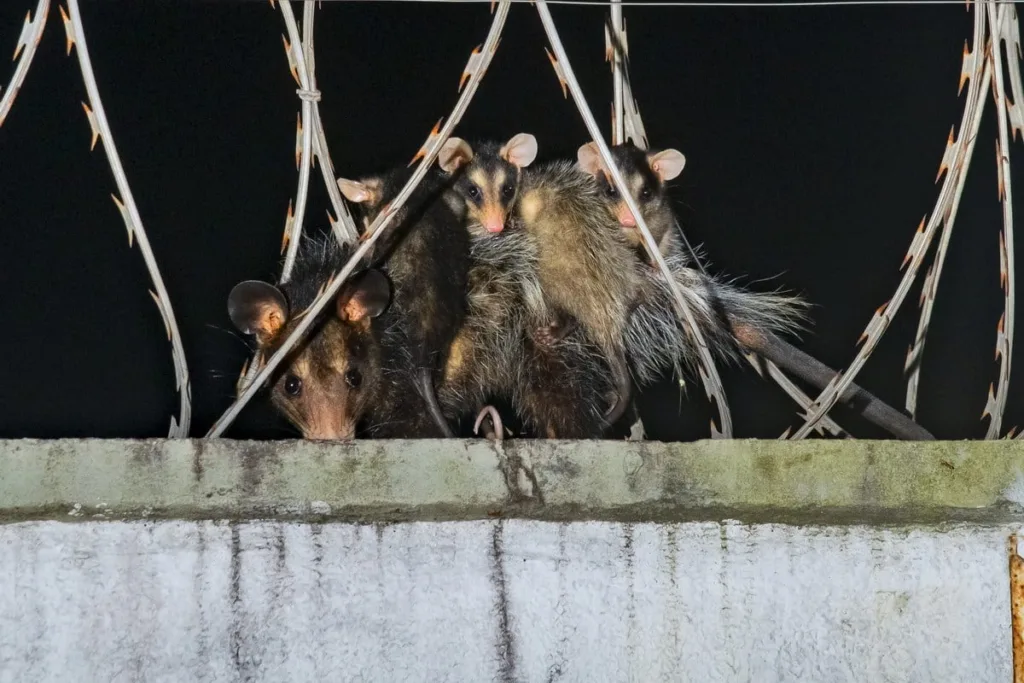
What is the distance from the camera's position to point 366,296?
8.38ft

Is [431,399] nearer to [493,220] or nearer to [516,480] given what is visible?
[493,220]

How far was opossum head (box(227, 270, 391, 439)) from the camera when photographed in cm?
250

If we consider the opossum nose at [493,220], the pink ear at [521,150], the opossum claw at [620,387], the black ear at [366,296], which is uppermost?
the pink ear at [521,150]

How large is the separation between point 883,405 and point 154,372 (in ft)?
6.61

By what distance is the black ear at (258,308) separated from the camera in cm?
247

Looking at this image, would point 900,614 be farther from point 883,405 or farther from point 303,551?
point 883,405

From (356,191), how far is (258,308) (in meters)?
0.58

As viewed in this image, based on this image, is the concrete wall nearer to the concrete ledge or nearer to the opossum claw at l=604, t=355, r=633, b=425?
the concrete ledge

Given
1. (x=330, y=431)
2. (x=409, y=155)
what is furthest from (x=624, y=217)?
(x=409, y=155)

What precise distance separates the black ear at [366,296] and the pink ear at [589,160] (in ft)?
2.64

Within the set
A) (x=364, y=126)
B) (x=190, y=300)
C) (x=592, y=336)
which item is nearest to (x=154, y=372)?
(x=190, y=300)

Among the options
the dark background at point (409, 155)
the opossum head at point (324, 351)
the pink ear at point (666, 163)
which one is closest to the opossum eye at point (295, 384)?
the opossum head at point (324, 351)

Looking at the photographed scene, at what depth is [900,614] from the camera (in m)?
1.78

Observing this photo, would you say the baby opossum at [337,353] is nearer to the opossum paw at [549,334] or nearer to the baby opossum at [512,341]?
the baby opossum at [512,341]
